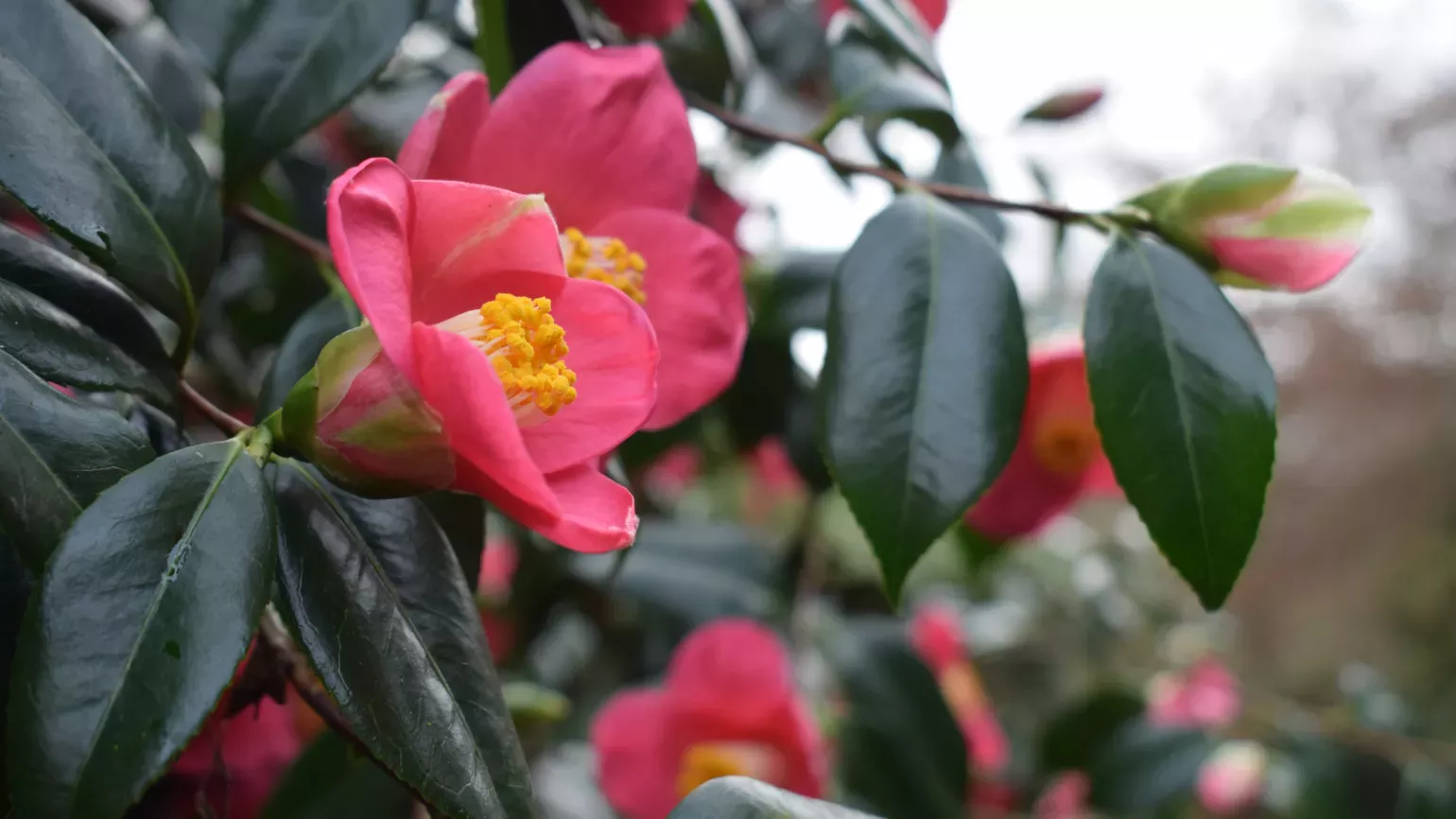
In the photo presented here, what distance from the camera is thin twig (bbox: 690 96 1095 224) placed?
19.5 inches

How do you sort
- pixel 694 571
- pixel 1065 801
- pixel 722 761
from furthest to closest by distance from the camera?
pixel 1065 801
pixel 694 571
pixel 722 761

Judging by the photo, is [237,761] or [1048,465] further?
[1048,465]

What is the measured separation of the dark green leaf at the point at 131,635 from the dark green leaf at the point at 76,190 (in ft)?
0.30

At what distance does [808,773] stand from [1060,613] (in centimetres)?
131

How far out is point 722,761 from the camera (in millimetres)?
881

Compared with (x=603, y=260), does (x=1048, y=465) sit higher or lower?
lower

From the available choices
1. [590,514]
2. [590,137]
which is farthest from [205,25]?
[590,514]

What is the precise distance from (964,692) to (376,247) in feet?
4.35

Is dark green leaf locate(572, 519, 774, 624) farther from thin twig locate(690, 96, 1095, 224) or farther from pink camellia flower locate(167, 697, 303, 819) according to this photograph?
thin twig locate(690, 96, 1095, 224)

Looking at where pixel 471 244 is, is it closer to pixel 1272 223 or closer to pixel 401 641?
pixel 401 641

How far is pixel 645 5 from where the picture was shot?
509 millimetres

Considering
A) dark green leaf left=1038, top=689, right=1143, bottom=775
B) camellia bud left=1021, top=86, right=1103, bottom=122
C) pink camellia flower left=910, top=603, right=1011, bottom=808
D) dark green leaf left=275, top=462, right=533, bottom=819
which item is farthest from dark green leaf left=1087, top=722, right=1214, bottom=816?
dark green leaf left=275, top=462, right=533, bottom=819

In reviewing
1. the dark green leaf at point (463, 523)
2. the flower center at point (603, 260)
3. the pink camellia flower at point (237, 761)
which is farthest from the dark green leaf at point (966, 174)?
the pink camellia flower at point (237, 761)

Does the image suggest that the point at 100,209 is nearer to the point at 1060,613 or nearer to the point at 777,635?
the point at 777,635
